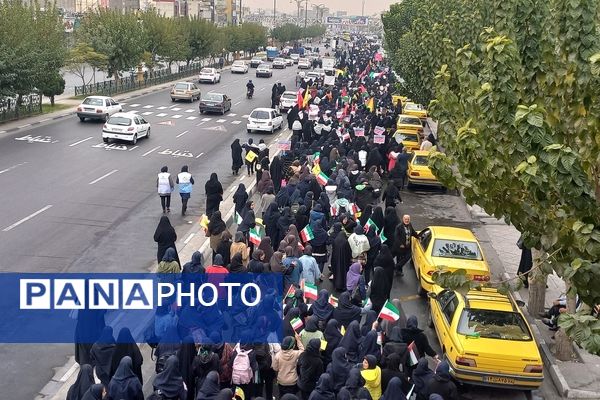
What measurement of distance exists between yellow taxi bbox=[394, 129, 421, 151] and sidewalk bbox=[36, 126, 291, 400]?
5133mm

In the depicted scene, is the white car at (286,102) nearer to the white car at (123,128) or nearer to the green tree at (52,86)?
the green tree at (52,86)

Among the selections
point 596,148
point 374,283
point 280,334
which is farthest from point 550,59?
point 280,334

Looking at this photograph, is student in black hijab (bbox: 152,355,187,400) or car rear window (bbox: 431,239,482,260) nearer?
student in black hijab (bbox: 152,355,187,400)

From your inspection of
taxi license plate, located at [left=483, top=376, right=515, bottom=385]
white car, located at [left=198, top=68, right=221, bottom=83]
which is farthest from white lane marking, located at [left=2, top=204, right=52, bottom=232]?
white car, located at [left=198, top=68, right=221, bottom=83]

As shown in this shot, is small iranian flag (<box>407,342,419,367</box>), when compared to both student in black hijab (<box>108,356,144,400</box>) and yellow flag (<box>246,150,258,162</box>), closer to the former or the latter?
student in black hijab (<box>108,356,144,400</box>)

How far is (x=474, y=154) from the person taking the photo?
9.98 meters

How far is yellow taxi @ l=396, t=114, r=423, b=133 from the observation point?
31987 mm

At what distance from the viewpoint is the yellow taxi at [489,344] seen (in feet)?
36.7

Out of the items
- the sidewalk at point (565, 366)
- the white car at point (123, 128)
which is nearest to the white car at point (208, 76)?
the white car at point (123, 128)

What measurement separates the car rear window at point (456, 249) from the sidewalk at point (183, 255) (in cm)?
498

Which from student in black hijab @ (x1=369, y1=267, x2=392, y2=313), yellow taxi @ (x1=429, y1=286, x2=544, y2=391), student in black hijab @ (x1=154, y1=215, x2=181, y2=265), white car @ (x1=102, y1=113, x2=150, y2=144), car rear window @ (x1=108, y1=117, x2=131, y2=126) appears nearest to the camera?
yellow taxi @ (x1=429, y1=286, x2=544, y2=391)

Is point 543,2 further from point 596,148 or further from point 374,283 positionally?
point 596,148

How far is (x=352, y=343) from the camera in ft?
33.5

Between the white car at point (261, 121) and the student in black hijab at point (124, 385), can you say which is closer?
the student in black hijab at point (124, 385)
